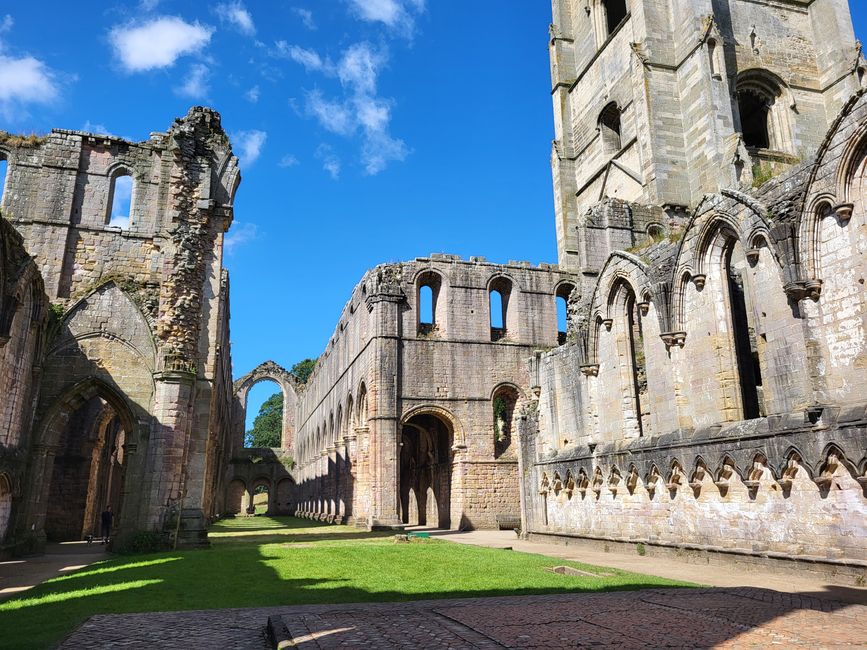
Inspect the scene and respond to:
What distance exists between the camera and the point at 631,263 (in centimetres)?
1279

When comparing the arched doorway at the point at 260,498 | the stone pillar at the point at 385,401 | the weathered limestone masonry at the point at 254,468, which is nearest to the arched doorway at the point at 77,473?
the stone pillar at the point at 385,401

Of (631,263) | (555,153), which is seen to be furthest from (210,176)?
(555,153)

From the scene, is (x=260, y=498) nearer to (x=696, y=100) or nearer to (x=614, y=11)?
(x=614, y=11)

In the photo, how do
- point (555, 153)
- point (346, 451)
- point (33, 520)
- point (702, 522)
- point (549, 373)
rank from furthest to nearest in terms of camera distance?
1. point (555, 153)
2. point (346, 451)
3. point (549, 373)
4. point (33, 520)
5. point (702, 522)

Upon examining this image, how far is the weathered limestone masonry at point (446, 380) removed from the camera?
23672 millimetres

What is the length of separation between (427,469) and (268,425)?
1897 inches

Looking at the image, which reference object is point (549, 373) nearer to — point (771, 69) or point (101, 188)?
point (101, 188)

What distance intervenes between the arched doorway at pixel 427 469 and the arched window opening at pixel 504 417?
187cm

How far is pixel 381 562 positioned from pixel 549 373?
21.7ft

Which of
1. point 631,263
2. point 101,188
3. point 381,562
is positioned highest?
point 101,188

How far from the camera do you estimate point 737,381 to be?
10.3 metres

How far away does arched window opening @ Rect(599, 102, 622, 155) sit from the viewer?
2894 centimetres

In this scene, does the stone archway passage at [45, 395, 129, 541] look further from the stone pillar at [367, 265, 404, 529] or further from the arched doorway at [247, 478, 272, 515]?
the arched doorway at [247, 478, 272, 515]

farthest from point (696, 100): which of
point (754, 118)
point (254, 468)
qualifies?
point (254, 468)
